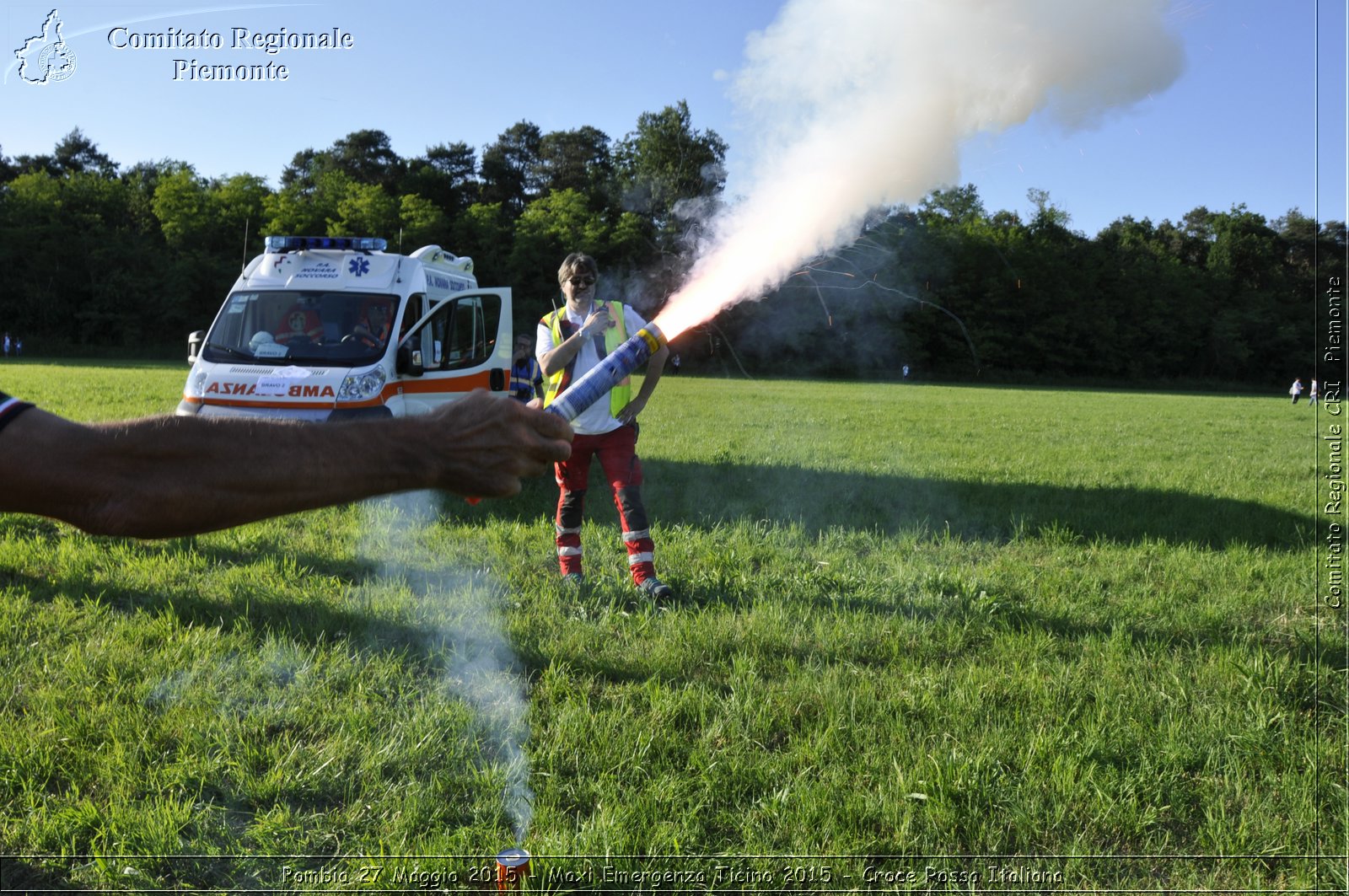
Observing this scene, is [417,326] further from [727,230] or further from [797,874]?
[797,874]

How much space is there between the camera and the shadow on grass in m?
7.77

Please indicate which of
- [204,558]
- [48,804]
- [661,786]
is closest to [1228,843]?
[661,786]

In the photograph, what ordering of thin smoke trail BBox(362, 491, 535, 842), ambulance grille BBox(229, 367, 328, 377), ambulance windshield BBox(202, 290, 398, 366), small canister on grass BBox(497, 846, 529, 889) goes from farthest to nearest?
ambulance windshield BBox(202, 290, 398, 366) < ambulance grille BBox(229, 367, 328, 377) < thin smoke trail BBox(362, 491, 535, 842) < small canister on grass BBox(497, 846, 529, 889)

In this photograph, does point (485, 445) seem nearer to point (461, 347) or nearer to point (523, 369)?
point (461, 347)

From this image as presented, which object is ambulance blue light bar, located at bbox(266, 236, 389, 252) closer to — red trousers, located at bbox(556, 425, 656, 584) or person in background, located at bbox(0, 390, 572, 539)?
red trousers, located at bbox(556, 425, 656, 584)

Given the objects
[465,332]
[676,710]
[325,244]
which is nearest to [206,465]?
[676,710]

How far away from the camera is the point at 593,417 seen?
18.2 feet

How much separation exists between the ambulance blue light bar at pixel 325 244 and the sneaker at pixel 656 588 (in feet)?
19.5

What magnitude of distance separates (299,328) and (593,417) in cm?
514

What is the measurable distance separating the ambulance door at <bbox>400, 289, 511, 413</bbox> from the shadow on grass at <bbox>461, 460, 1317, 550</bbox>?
140 centimetres

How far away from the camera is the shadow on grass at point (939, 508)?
7770mm

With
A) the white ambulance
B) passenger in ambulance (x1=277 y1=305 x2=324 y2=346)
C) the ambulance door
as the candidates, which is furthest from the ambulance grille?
the ambulance door

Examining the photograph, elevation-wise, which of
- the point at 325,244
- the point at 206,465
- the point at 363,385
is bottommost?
the point at 206,465

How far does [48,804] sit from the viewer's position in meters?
3.10
